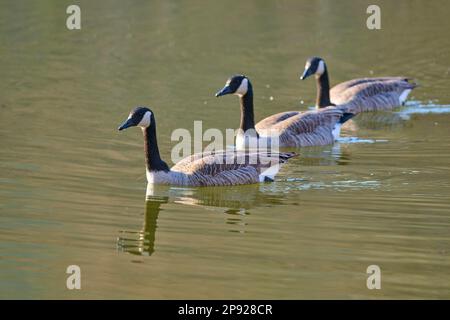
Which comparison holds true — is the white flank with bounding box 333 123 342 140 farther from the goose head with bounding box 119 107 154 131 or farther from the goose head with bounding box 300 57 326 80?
the goose head with bounding box 119 107 154 131

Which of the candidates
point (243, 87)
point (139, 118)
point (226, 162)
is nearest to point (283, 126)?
point (243, 87)

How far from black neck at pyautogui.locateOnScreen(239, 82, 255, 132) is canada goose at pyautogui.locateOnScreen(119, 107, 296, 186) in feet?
8.70

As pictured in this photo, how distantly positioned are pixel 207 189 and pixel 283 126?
3328 mm

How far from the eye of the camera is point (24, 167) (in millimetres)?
14359

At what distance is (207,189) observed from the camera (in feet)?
45.0

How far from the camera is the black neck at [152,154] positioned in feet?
44.8

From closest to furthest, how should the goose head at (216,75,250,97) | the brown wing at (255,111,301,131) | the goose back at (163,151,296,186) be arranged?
the goose back at (163,151,296,186), the goose head at (216,75,250,97), the brown wing at (255,111,301,131)

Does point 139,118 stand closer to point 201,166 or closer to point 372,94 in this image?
point 201,166

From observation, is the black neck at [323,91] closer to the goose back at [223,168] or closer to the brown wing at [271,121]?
the brown wing at [271,121]

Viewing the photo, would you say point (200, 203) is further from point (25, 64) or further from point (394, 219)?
point (25, 64)

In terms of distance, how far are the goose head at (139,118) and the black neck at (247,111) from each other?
3124 mm

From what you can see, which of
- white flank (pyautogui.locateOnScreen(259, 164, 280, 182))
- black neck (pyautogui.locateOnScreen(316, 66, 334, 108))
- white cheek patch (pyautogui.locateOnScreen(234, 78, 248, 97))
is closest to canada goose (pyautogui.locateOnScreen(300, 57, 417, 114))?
black neck (pyautogui.locateOnScreen(316, 66, 334, 108))

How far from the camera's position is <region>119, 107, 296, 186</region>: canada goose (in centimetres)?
1363
